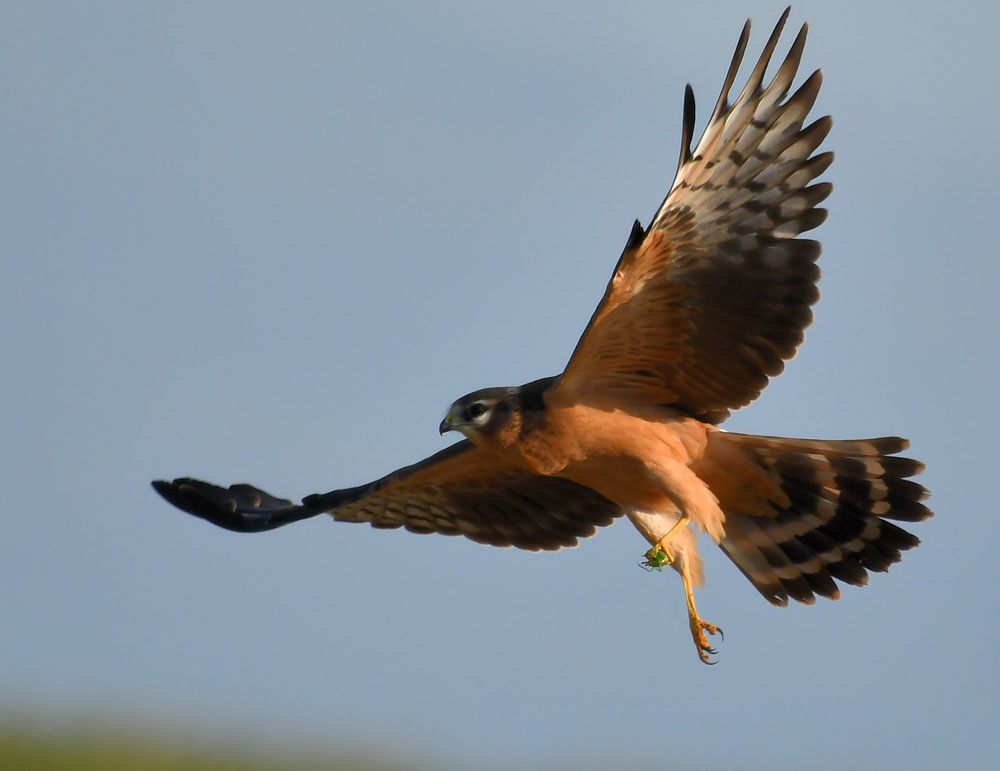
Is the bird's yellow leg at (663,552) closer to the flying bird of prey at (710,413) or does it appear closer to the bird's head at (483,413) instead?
the flying bird of prey at (710,413)

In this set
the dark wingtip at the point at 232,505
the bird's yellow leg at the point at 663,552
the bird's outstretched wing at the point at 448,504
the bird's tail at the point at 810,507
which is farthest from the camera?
the dark wingtip at the point at 232,505

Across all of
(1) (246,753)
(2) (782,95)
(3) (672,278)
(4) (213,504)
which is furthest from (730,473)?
(1) (246,753)

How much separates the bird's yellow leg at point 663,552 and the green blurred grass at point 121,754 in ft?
13.8

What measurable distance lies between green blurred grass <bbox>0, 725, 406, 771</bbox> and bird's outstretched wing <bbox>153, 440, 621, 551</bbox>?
8.13 ft

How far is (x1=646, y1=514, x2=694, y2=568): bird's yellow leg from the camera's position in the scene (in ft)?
30.2

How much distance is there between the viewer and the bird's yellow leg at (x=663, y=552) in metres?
9.20

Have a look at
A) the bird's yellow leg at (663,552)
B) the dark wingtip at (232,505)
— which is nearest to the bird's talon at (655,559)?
the bird's yellow leg at (663,552)

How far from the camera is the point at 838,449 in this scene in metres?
9.70

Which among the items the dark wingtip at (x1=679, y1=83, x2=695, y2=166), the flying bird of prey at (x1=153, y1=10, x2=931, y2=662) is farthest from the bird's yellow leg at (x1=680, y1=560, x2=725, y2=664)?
the dark wingtip at (x1=679, y1=83, x2=695, y2=166)

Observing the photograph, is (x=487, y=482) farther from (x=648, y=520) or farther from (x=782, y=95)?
(x=782, y=95)

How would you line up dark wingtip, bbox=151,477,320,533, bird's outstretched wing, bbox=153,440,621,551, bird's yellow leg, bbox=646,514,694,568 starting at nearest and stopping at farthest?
bird's yellow leg, bbox=646,514,694,568
bird's outstretched wing, bbox=153,440,621,551
dark wingtip, bbox=151,477,320,533

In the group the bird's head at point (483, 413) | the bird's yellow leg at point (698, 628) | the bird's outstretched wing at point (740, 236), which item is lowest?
the bird's yellow leg at point (698, 628)

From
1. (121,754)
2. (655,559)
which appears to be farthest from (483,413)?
(121,754)

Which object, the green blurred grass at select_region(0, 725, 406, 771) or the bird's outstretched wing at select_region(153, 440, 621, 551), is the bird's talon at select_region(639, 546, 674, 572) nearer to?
the bird's outstretched wing at select_region(153, 440, 621, 551)
